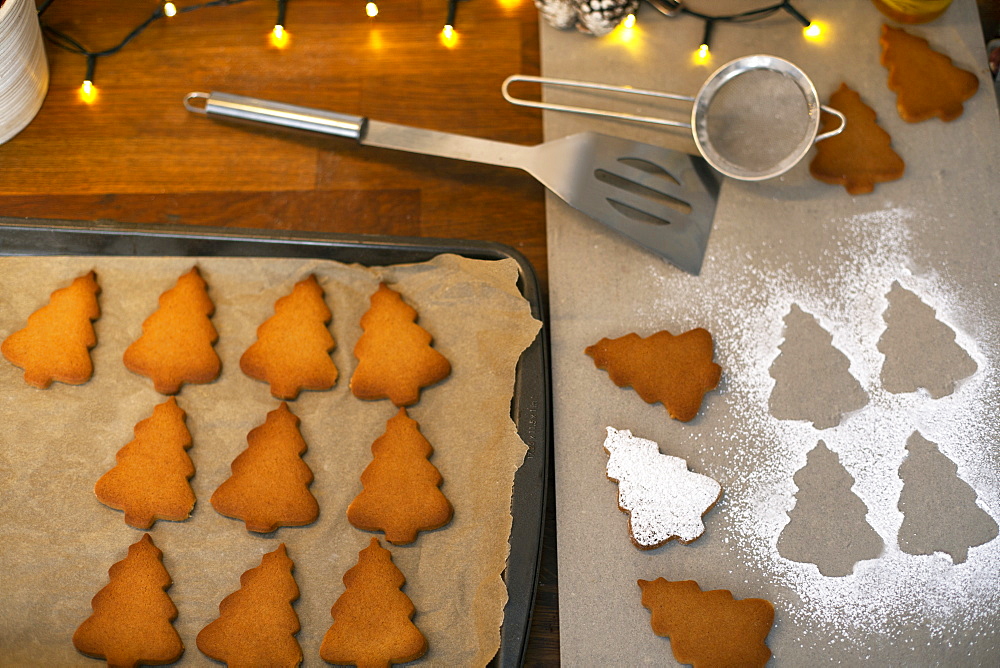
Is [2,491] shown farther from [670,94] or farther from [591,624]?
[670,94]

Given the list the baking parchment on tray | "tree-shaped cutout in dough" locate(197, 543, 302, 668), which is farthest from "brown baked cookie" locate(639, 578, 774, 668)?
"tree-shaped cutout in dough" locate(197, 543, 302, 668)

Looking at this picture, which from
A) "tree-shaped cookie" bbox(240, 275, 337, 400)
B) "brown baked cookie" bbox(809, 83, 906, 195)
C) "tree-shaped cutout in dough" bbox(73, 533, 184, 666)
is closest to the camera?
"tree-shaped cutout in dough" bbox(73, 533, 184, 666)

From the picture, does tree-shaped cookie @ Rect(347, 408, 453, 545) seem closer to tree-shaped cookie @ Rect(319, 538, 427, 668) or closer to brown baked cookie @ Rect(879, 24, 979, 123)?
tree-shaped cookie @ Rect(319, 538, 427, 668)

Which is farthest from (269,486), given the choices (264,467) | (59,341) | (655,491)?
(655,491)

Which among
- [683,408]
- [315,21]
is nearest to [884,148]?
[683,408]

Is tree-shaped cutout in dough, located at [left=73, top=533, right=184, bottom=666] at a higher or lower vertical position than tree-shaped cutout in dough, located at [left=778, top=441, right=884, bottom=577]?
lower

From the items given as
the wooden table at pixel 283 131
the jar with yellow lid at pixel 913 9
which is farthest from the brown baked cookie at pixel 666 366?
the jar with yellow lid at pixel 913 9

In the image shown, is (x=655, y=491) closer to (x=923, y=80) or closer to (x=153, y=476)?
(x=153, y=476)
